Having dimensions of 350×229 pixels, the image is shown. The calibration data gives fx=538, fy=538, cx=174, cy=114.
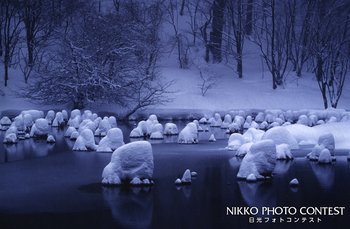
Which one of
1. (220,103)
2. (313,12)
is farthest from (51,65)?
(313,12)

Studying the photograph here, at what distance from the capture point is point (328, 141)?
691 inches

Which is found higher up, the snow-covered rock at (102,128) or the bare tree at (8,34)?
the bare tree at (8,34)

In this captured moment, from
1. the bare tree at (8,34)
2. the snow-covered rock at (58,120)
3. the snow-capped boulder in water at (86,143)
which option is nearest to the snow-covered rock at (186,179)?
the snow-capped boulder in water at (86,143)

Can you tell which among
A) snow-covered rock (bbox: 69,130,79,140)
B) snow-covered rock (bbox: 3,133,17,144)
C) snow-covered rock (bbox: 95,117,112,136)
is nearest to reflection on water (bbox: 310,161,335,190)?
snow-covered rock (bbox: 69,130,79,140)

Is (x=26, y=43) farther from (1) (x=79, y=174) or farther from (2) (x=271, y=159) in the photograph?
(2) (x=271, y=159)

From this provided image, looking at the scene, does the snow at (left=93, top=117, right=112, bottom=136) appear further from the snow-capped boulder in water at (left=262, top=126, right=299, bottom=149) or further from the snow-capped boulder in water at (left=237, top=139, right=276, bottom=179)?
the snow-capped boulder in water at (left=237, top=139, right=276, bottom=179)

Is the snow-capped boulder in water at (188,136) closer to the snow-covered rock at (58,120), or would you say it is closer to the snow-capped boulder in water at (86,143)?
the snow-capped boulder in water at (86,143)

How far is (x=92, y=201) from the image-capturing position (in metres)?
11.6

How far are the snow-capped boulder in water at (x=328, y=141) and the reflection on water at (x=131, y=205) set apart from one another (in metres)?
7.42

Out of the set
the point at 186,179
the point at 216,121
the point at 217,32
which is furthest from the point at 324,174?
the point at 217,32

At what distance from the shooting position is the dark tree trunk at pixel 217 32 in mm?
44031

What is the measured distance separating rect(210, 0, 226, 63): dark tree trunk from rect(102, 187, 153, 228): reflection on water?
107 feet

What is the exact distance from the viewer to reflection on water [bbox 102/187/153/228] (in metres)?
10.2

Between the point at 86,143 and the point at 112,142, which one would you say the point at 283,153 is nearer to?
the point at 112,142
